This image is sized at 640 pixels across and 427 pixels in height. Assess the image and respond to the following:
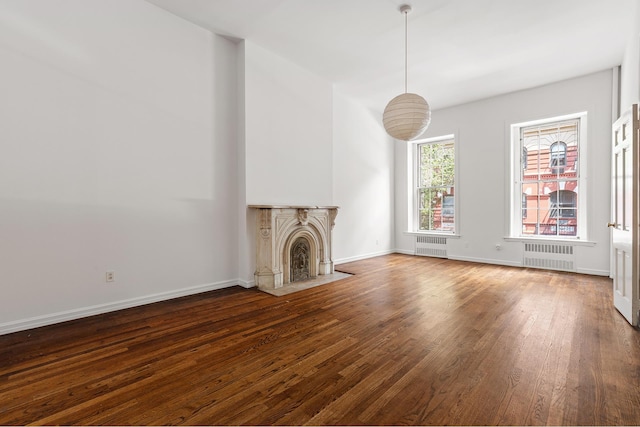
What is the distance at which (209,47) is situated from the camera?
13.6 feet

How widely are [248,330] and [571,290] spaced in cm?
424

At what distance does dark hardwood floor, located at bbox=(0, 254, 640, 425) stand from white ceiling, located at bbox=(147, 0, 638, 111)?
3361 millimetres

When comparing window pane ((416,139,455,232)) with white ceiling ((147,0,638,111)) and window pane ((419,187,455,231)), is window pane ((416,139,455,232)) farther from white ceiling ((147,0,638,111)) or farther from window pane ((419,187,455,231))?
white ceiling ((147,0,638,111))

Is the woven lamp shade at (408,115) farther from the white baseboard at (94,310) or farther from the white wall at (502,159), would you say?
the white wall at (502,159)

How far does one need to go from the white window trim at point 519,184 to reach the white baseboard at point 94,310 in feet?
18.0

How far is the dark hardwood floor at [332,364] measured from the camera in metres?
1.68

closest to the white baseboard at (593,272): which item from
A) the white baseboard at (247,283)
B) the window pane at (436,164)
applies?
the window pane at (436,164)

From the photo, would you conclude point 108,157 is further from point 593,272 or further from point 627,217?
point 593,272

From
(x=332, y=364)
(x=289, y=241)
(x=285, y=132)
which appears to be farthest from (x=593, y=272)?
(x=285, y=132)

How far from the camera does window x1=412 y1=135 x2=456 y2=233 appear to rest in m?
6.87

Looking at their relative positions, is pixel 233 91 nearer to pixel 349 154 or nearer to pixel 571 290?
pixel 349 154

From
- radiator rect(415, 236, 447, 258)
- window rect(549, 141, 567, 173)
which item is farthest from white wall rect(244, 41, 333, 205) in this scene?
window rect(549, 141, 567, 173)

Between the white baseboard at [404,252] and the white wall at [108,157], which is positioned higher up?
the white wall at [108,157]

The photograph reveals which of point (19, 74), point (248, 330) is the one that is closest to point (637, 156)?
point (248, 330)
